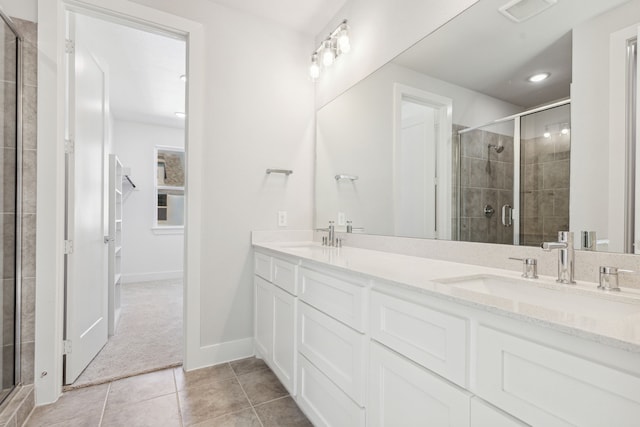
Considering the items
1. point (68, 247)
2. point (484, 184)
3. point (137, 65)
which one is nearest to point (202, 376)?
point (68, 247)

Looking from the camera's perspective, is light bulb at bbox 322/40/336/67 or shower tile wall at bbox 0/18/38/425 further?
light bulb at bbox 322/40/336/67

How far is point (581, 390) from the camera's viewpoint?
0.56 metres

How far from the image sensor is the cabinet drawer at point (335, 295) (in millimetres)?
1132

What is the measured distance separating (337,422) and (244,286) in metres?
1.25

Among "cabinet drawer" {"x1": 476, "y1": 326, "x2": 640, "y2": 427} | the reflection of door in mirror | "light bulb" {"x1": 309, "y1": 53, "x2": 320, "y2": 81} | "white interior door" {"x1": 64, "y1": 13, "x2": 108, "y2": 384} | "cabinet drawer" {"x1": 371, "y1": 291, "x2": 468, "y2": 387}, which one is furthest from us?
"light bulb" {"x1": 309, "y1": 53, "x2": 320, "y2": 81}

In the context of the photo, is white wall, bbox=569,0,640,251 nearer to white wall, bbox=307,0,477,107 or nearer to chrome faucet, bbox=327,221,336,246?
white wall, bbox=307,0,477,107

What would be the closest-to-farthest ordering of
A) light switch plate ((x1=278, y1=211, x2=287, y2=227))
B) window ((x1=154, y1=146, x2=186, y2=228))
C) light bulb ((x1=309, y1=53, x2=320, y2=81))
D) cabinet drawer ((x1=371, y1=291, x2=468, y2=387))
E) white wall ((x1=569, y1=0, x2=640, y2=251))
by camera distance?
1. cabinet drawer ((x1=371, y1=291, x2=468, y2=387))
2. white wall ((x1=569, y1=0, x2=640, y2=251))
3. light bulb ((x1=309, y1=53, x2=320, y2=81))
4. light switch plate ((x1=278, y1=211, x2=287, y2=227))
5. window ((x1=154, y1=146, x2=186, y2=228))

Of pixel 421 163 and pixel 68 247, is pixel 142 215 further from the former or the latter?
pixel 421 163

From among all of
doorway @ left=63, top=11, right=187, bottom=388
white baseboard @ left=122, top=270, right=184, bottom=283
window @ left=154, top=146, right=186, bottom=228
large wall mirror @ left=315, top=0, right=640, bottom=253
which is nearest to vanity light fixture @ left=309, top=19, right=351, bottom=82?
large wall mirror @ left=315, top=0, right=640, bottom=253

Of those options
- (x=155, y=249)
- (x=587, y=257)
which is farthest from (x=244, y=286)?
(x=155, y=249)

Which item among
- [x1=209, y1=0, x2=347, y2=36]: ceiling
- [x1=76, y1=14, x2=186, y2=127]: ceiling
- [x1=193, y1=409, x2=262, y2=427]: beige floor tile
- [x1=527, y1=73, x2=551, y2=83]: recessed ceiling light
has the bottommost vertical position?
[x1=193, y1=409, x2=262, y2=427]: beige floor tile

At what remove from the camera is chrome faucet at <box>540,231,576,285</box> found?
3.10ft

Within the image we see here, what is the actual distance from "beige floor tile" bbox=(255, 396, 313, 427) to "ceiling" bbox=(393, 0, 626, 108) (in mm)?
1787

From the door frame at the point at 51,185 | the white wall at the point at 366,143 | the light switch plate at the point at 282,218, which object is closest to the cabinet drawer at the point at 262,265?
the light switch plate at the point at 282,218
